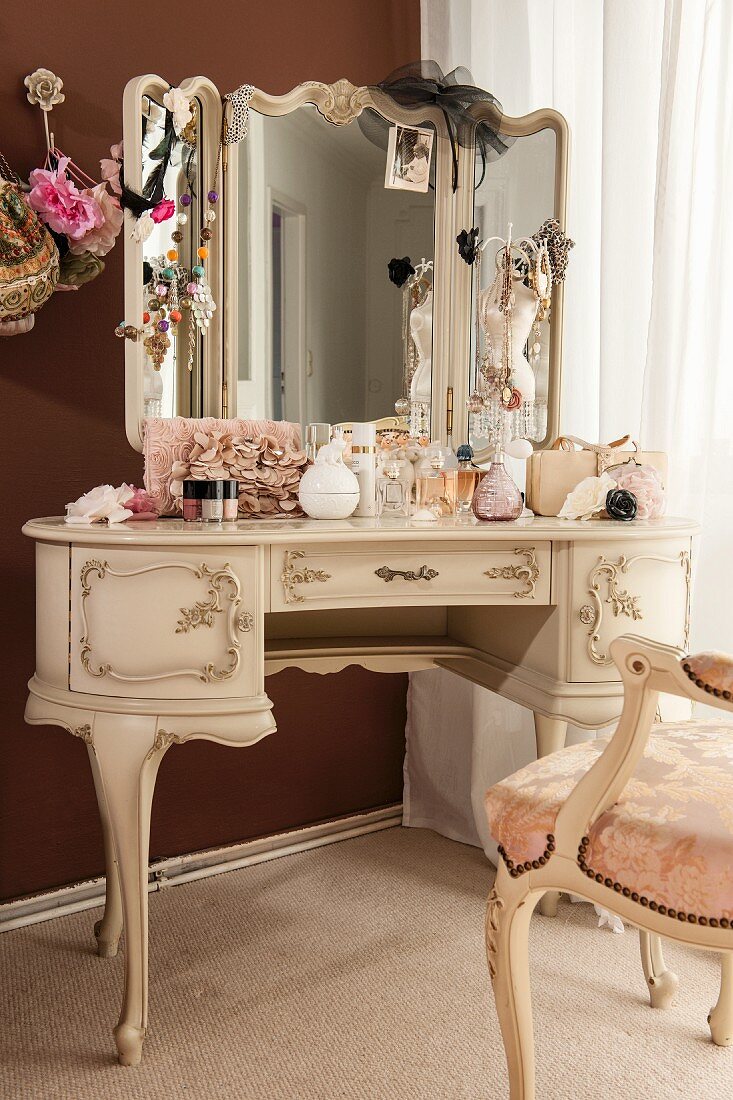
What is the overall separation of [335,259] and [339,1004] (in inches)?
60.7

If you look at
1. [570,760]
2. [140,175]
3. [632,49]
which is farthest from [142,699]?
[632,49]

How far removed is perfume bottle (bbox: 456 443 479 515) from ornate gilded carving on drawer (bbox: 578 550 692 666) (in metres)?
0.44

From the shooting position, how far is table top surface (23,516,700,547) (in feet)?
4.89

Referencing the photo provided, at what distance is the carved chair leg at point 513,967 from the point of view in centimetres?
125

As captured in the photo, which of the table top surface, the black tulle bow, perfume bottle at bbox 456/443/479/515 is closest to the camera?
the table top surface

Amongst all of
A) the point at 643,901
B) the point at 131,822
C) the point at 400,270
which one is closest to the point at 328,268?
the point at 400,270

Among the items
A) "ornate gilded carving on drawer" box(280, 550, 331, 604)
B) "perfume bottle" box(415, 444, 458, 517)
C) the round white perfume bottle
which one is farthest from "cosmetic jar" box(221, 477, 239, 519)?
"perfume bottle" box(415, 444, 458, 517)

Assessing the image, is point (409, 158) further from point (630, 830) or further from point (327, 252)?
point (630, 830)

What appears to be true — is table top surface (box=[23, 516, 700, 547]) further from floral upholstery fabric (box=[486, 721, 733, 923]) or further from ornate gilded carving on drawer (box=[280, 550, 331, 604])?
floral upholstery fabric (box=[486, 721, 733, 923])

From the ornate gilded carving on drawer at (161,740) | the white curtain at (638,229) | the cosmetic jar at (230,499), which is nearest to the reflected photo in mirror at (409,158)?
the white curtain at (638,229)

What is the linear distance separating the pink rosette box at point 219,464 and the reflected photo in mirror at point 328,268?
0.55ft

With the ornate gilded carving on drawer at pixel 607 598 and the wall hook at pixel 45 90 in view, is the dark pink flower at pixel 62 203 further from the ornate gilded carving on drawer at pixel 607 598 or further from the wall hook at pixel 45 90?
the ornate gilded carving on drawer at pixel 607 598

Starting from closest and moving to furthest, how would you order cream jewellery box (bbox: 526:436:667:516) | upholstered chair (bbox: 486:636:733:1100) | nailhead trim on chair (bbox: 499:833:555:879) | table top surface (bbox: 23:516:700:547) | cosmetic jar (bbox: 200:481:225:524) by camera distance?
upholstered chair (bbox: 486:636:733:1100) → nailhead trim on chair (bbox: 499:833:555:879) → table top surface (bbox: 23:516:700:547) → cosmetic jar (bbox: 200:481:225:524) → cream jewellery box (bbox: 526:436:667:516)

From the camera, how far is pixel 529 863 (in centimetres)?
123
